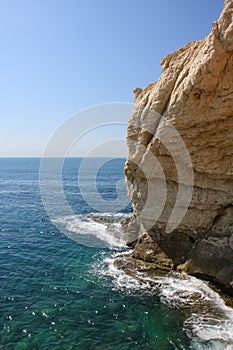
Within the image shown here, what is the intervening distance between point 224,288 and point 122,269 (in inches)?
322

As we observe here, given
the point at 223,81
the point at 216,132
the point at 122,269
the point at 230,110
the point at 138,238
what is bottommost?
the point at 122,269

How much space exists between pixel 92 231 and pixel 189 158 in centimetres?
1745

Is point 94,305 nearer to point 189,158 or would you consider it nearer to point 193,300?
point 193,300

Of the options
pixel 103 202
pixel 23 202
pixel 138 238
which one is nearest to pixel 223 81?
pixel 138 238

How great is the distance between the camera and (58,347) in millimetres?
15391

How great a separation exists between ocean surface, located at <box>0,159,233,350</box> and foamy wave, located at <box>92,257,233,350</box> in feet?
0.17

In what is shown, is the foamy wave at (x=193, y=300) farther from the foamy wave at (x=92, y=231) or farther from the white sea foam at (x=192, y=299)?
the foamy wave at (x=92, y=231)

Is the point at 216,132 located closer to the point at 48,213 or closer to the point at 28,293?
the point at 28,293

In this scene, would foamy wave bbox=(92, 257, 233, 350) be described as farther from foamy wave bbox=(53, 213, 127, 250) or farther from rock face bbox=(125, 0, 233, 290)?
foamy wave bbox=(53, 213, 127, 250)

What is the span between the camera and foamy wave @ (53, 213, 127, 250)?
31219mm

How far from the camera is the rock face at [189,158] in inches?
776

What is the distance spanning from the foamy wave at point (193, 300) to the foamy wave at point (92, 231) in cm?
552

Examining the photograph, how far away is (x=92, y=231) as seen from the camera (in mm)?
35562

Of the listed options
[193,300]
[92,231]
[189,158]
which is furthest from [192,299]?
[92,231]
